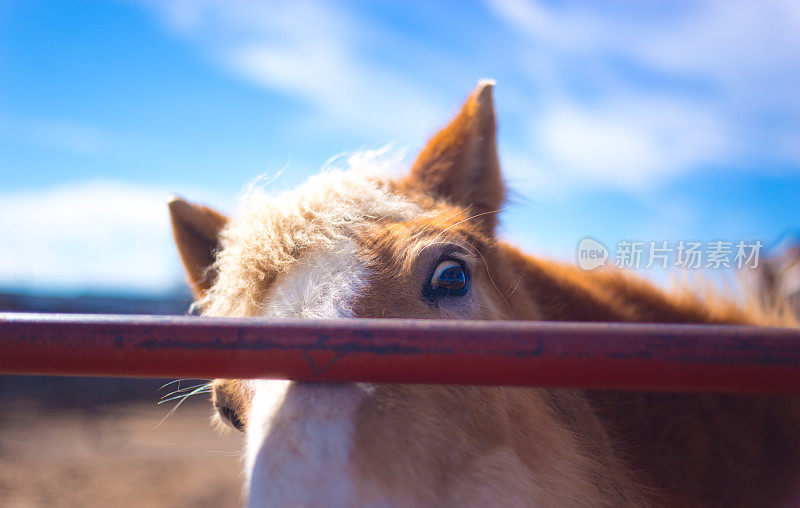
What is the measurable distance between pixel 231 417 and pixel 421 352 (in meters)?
1.10

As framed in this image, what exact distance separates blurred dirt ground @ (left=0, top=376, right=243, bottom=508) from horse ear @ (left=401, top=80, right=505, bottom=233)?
5.56 metres

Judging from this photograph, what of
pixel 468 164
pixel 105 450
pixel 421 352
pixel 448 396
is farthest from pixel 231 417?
pixel 105 450

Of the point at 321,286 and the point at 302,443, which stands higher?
the point at 321,286

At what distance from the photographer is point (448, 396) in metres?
1.37

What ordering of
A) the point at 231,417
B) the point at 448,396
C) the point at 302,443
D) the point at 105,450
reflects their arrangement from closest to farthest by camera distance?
the point at 302,443, the point at 448,396, the point at 231,417, the point at 105,450

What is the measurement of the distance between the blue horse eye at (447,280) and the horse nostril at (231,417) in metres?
0.83

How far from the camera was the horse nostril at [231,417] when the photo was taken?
173 centimetres

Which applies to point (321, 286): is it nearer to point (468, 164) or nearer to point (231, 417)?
point (231, 417)

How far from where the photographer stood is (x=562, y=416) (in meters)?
1.89

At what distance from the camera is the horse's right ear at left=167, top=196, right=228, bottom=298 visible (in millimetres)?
2207

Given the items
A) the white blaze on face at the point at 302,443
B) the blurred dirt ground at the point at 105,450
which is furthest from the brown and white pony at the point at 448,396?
the blurred dirt ground at the point at 105,450

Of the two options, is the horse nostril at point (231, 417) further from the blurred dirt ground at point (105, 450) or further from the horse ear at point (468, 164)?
the blurred dirt ground at point (105, 450)

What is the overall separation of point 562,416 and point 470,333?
3.76 feet

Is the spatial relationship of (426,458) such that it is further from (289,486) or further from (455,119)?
(455,119)
